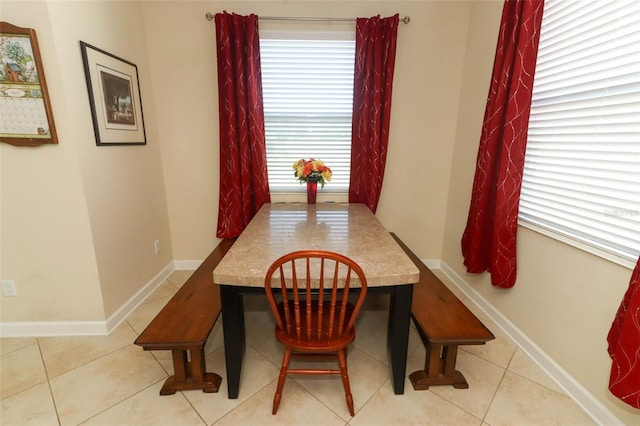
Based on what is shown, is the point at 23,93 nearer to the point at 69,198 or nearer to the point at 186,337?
the point at 69,198

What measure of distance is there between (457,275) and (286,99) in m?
2.27

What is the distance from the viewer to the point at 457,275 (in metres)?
2.73

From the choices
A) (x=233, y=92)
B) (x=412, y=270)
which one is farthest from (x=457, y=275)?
(x=233, y=92)

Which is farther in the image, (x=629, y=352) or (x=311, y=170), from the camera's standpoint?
(x=311, y=170)

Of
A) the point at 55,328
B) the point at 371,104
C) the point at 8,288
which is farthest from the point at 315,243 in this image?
the point at 8,288

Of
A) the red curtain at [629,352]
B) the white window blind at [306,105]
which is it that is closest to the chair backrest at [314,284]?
the red curtain at [629,352]

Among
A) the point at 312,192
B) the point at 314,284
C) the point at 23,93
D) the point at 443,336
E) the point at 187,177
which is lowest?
the point at 443,336

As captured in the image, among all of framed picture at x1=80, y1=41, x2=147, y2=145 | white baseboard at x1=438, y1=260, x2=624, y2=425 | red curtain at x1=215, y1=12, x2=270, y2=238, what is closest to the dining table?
red curtain at x1=215, y1=12, x2=270, y2=238

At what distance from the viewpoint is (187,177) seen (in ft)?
9.12

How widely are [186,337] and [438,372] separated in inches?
53.3

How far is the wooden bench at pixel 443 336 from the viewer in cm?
147

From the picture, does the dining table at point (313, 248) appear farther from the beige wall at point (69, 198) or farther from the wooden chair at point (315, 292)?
the beige wall at point (69, 198)

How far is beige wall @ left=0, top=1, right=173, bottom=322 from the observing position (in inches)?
65.7

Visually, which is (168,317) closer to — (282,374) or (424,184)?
(282,374)
